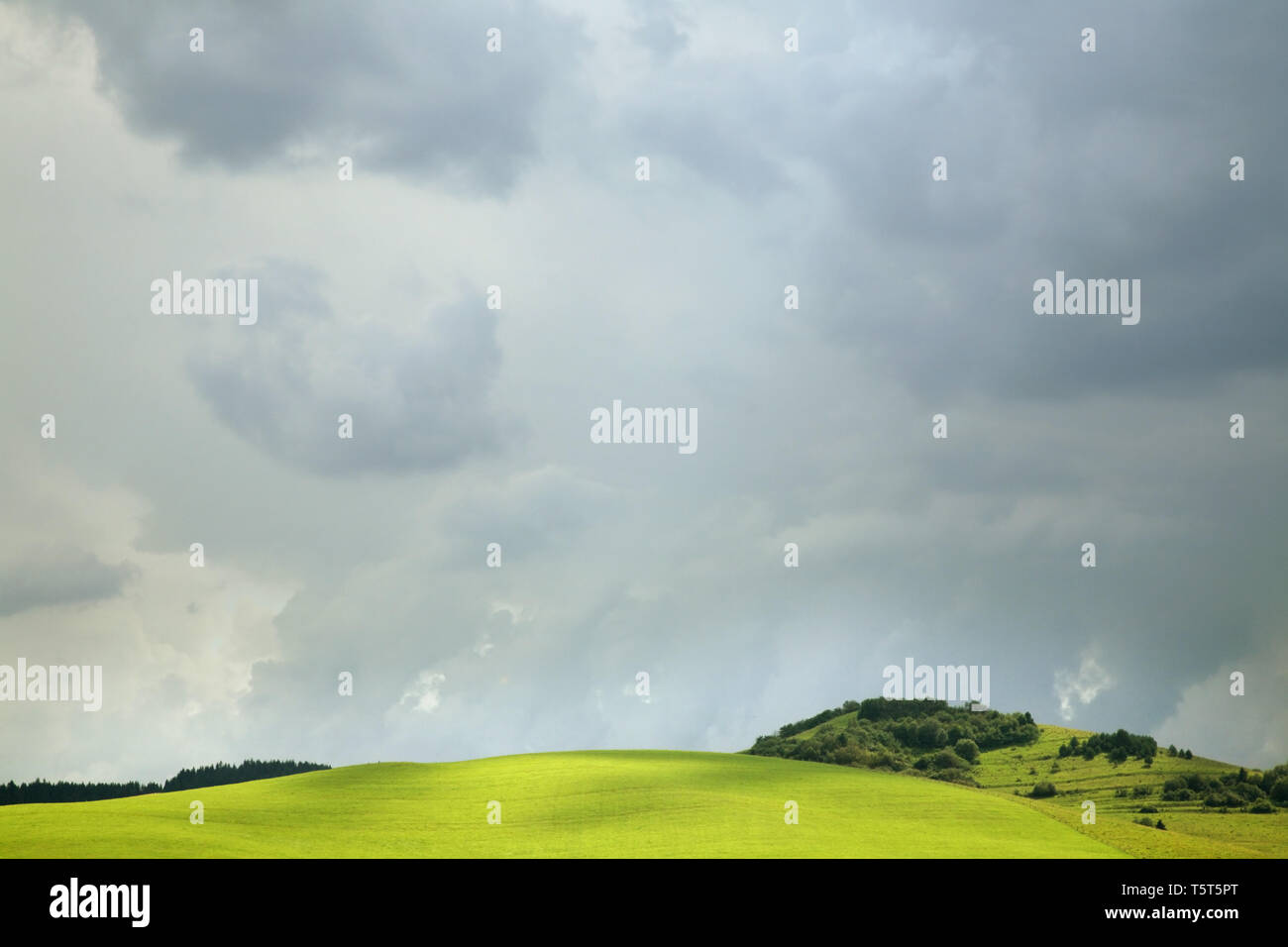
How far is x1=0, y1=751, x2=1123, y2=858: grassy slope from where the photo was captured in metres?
63.0

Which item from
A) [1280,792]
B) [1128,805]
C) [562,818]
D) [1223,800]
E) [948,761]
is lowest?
[1128,805]

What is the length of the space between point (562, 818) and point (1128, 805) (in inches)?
1779

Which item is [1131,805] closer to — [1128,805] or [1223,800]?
[1128,805]

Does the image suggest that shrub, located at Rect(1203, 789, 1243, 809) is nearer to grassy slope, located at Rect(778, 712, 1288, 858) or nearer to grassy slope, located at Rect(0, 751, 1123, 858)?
grassy slope, located at Rect(778, 712, 1288, 858)

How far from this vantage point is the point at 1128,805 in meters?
84.6

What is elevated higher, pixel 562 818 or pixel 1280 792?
pixel 562 818

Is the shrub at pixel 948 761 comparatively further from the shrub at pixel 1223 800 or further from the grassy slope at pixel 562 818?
the shrub at pixel 1223 800

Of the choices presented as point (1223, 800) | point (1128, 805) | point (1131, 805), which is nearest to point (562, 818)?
point (1128, 805)

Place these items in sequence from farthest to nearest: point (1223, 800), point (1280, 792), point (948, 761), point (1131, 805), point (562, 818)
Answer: point (948, 761) → point (1280, 792) → point (1223, 800) → point (1131, 805) → point (562, 818)

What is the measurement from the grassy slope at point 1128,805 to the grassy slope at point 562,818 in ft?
8.32

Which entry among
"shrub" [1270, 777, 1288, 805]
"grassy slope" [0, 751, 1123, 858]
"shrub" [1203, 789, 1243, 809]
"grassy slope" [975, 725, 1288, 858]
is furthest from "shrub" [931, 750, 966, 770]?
"shrub" [1270, 777, 1288, 805]
